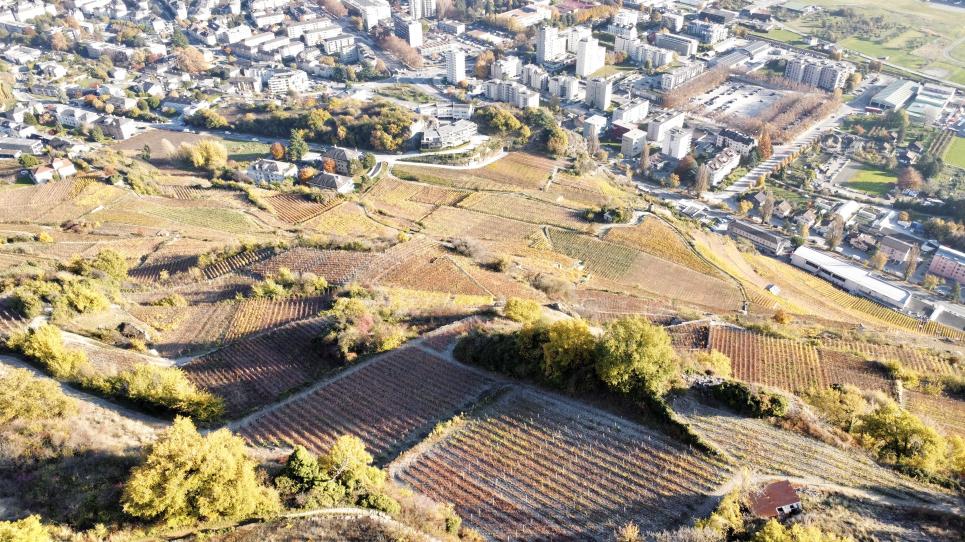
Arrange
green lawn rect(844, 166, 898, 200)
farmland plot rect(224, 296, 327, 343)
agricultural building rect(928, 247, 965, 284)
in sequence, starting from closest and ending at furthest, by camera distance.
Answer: farmland plot rect(224, 296, 327, 343), agricultural building rect(928, 247, 965, 284), green lawn rect(844, 166, 898, 200)

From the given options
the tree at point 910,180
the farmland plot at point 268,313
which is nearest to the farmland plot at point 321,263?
the farmland plot at point 268,313

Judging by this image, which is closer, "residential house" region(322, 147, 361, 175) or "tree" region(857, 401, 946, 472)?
"tree" region(857, 401, 946, 472)

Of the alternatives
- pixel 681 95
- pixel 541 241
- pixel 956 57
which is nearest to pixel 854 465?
pixel 541 241

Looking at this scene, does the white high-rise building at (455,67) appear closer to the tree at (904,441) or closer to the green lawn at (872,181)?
the green lawn at (872,181)

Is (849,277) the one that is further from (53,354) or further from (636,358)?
(53,354)

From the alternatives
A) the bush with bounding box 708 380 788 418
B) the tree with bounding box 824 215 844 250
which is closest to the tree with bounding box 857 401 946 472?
the bush with bounding box 708 380 788 418

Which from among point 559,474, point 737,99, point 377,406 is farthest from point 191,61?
point 559,474

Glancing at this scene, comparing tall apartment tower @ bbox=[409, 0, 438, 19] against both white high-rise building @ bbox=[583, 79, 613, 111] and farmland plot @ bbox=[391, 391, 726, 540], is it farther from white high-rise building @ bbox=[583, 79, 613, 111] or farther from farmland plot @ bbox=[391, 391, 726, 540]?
farmland plot @ bbox=[391, 391, 726, 540]
